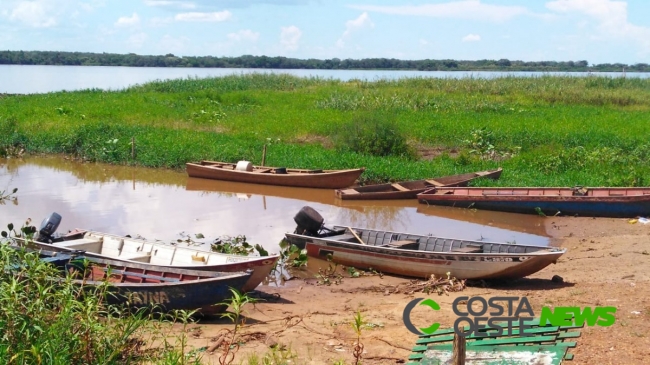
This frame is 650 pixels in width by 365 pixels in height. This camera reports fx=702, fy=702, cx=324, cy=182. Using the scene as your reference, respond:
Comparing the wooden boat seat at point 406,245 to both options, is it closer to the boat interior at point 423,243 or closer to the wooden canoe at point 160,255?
the boat interior at point 423,243

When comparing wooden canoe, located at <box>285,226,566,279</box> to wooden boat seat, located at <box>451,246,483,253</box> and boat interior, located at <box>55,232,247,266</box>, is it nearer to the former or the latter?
wooden boat seat, located at <box>451,246,483,253</box>

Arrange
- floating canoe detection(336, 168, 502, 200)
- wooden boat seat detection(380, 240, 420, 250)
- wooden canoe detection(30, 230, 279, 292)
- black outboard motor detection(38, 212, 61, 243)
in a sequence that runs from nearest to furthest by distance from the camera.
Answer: wooden canoe detection(30, 230, 279, 292), black outboard motor detection(38, 212, 61, 243), wooden boat seat detection(380, 240, 420, 250), floating canoe detection(336, 168, 502, 200)

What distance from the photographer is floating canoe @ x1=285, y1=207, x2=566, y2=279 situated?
10.0 meters

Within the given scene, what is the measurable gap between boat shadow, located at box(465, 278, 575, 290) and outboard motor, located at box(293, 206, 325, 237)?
2892 mm

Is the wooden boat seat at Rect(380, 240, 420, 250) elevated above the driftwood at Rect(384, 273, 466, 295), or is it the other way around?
the wooden boat seat at Rect(380, 240, 420, 250)

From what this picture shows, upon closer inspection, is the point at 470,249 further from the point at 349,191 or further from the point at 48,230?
the point at 349,191

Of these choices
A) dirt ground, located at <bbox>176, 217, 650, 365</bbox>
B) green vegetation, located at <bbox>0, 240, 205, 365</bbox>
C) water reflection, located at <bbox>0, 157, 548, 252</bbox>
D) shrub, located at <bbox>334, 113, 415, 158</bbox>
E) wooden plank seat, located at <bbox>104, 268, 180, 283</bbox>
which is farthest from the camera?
shrub, located at <bbox>334, 113, 415, 158</bbox>

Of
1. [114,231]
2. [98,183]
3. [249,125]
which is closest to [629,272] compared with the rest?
[114,231]

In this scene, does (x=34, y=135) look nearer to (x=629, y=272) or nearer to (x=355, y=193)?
(x=355, y=193)

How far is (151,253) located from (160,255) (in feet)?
0.55

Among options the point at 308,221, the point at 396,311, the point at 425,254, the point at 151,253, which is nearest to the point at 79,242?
the point at 151,253

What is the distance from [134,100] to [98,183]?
14721 millimetres

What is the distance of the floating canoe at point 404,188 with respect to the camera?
17188mm

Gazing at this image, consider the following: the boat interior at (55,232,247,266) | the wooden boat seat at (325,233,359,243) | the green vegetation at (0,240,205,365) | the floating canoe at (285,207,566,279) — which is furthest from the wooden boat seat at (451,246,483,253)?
the green vegetation at (0,240,205,365)
